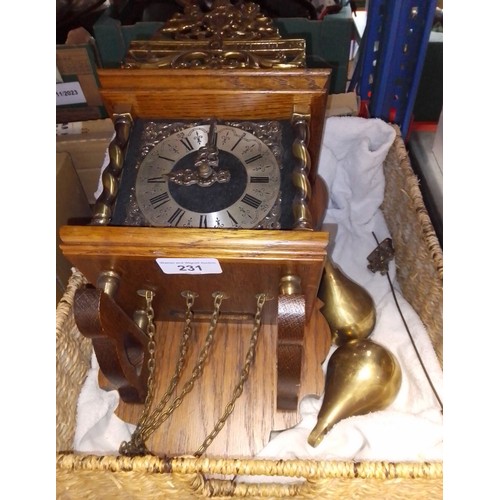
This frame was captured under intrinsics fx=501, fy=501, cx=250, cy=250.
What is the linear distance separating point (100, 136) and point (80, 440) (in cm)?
91

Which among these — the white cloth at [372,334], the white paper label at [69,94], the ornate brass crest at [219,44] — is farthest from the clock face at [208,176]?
the white paper label at [69,94]

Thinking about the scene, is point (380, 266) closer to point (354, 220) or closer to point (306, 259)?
point (354, 220)

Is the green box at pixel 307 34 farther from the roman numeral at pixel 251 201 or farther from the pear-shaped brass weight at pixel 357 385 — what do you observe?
the pear-shaped brass weight at pixel 357 385

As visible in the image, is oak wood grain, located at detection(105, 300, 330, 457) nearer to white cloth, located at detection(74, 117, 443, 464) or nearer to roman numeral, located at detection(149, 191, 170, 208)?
white cloth, located at detection(74, 117, 443, 464)

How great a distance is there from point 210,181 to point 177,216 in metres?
0.10

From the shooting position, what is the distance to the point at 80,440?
45.4 inches

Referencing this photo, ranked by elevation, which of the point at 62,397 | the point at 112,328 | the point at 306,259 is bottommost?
the point at 62,397

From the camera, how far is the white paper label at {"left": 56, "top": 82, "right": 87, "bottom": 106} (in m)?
1.62

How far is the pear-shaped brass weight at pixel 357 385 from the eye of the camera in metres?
1.06

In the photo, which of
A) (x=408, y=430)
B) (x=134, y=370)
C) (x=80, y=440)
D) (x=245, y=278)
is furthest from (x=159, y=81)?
Answer: (x=408, y=430)

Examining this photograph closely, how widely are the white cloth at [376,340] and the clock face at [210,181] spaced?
482 millimetres

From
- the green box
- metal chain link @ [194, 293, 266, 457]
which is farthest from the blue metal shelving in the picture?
metal chain link @ [194, 293, 266, 457]

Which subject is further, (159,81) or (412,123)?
(412,123)

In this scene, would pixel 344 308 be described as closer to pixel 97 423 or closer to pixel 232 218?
pixel 232 218
